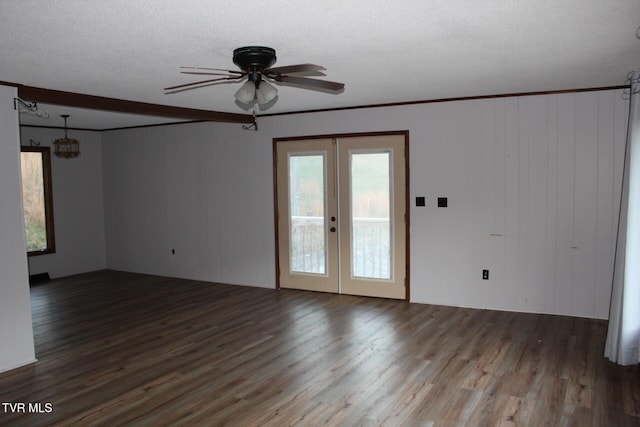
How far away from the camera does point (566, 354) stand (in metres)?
4.38

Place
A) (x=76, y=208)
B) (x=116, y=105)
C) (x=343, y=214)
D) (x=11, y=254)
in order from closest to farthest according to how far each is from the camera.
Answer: (x=11, y=254), (x=116, y=105), (x=343, y=214), (x=76, y=208)

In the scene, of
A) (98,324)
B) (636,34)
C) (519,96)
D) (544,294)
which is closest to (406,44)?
(636,34)

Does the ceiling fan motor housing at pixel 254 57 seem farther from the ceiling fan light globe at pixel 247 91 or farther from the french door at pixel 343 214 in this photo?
the french door at pixel 343 214

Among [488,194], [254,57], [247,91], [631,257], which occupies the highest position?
[254,57]

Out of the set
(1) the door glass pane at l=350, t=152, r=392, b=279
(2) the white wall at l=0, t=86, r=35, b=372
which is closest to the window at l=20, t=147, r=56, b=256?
(2) the white wall at l=0, t=86, r=35, b=372

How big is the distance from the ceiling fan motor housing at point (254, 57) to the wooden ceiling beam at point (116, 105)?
2.36 meters

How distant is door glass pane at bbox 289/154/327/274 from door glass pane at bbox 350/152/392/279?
1.51 ft

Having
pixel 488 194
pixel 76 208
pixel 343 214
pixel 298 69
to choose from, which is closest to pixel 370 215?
pixel 343 214

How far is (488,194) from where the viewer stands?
5789 millimetres

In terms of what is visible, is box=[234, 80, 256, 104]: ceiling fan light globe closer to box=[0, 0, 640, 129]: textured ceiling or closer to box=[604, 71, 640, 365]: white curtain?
box=[0, 0, 640, 129]: textured ceiling

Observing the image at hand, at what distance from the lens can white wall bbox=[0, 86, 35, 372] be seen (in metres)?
4.27

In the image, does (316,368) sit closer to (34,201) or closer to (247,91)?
(247,91)

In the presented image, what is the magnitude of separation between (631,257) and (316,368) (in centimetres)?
256

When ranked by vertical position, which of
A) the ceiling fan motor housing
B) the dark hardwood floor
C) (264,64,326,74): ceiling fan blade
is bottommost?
the dark hardwood floor
